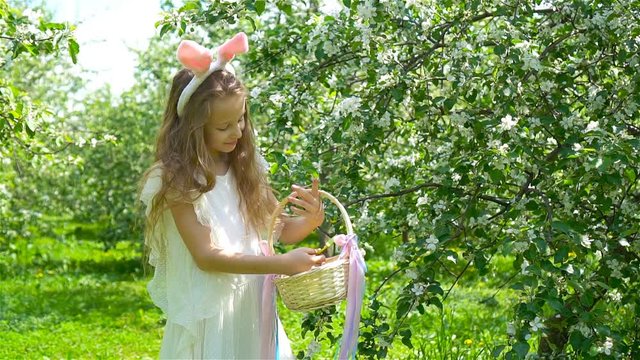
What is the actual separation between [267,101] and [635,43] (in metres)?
1.27

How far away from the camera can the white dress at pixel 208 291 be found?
→ 243 cm

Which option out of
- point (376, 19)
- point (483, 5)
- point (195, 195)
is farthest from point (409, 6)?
point (195, 195)

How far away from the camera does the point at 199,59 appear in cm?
246

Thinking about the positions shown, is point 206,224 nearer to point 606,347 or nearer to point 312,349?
point 312,349

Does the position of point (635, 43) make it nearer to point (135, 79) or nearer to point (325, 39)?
point (325, 39)

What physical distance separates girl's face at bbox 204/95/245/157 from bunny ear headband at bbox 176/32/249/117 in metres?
0.09

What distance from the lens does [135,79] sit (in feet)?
28.8

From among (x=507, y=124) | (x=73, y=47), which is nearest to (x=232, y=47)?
(x=507, y=124)

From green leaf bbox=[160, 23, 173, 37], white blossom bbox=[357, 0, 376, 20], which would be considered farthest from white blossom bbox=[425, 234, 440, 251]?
green leaf bbox=[160, 23, 173, 37]

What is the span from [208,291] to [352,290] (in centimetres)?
37

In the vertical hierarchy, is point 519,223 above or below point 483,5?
below

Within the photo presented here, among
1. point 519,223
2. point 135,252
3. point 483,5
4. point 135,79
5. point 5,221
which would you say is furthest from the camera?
point 135,252

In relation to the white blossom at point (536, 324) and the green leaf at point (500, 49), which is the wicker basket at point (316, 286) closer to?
the white blossom at point (536, 324)

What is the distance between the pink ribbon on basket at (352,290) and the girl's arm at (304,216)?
0.35 feet
